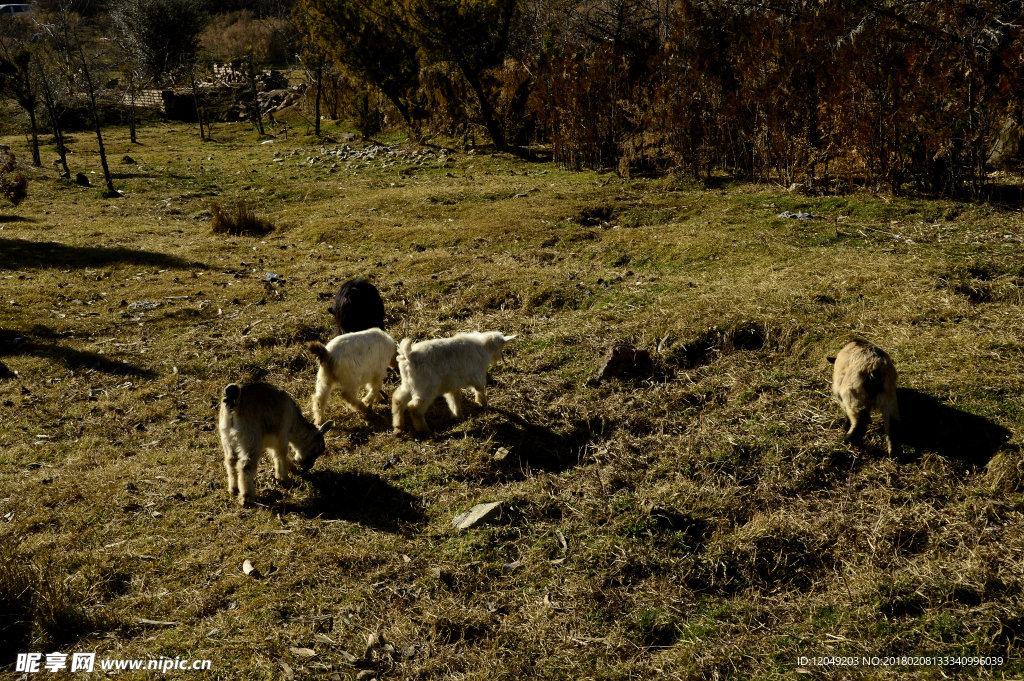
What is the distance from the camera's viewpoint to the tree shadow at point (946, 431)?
5.82 m

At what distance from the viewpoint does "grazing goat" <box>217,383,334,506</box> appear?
6277mm

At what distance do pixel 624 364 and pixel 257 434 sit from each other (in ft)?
14.1

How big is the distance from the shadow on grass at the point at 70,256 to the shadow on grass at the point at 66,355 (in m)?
4.35

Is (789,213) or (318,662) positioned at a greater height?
(789,213)

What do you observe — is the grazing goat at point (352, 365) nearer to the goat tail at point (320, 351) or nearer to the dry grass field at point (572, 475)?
the goat tail at point (320, 351)

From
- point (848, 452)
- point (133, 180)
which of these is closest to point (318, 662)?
point (848, 452)

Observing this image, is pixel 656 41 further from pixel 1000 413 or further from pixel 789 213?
pixel 1000 413

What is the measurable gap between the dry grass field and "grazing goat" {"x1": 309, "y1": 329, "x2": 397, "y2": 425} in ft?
1.40

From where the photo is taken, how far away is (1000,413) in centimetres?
617

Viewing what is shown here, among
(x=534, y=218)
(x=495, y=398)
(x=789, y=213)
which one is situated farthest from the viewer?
(x=534, y=218)

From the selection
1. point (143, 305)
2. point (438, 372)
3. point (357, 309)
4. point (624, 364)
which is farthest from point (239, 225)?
point (624, 364)

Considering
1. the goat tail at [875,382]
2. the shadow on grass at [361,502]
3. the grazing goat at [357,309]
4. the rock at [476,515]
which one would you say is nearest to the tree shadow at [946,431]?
the goat tail at [875,382]

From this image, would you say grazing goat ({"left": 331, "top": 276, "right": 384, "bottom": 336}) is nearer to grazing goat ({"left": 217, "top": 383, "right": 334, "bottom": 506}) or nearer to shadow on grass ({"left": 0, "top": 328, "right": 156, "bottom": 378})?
grazing goat ({"left": 217, "top": 383, "right": 334, "bottom": 506})

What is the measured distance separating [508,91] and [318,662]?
25.3m
